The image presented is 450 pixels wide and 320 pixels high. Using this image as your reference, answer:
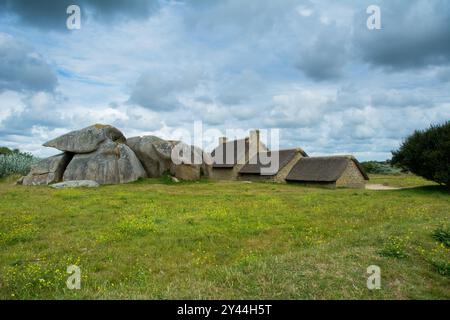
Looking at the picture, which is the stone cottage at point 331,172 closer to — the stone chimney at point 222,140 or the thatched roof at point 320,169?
the thatched roof at point 320,169

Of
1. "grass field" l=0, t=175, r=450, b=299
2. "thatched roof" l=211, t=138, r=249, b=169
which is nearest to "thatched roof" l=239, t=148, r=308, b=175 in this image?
"thatched roof" l=211, t=138, r=249, b=169

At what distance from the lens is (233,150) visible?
4822 centimetres

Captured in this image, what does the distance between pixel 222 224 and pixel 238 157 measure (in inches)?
1266

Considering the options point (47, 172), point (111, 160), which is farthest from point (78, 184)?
point (47, 172)

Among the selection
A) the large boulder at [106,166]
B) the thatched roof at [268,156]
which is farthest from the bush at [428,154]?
the large boulder at [106,166]

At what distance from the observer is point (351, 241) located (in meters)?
9.75

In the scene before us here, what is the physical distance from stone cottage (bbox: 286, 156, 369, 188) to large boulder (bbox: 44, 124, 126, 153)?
2105 cm

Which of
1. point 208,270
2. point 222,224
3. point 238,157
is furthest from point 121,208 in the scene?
point 238,157

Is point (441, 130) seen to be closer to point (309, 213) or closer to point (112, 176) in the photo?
point (309, 213)

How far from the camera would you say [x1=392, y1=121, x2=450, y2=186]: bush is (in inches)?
1063

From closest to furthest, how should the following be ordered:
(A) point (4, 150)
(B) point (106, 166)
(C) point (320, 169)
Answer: (B) point (106, 166)
(C) point (320, 169)
(A) point (4, 150)

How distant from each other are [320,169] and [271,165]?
6.30 metres

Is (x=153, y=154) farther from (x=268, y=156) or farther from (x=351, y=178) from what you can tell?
(x=351, y=178)

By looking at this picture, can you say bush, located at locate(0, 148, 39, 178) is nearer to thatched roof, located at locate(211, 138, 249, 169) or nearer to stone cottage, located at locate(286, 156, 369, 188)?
thatched roof, located at locate(211, 138, 249, 169)
